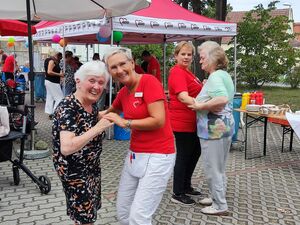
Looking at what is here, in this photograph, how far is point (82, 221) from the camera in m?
2.37

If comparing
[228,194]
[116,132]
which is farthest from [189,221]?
[116,132]

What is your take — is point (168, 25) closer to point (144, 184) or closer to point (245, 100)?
point (245, 100)

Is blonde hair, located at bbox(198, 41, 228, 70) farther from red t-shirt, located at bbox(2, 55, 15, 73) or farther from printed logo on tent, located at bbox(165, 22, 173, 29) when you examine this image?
red t-shirt, located at bbox(2, 55, 15, 73)

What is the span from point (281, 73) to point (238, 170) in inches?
563

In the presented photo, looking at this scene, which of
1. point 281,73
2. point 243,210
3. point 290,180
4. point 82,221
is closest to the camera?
point 82,221

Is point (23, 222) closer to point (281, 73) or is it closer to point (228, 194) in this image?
point (228, 194)

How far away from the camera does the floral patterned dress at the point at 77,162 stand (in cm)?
222

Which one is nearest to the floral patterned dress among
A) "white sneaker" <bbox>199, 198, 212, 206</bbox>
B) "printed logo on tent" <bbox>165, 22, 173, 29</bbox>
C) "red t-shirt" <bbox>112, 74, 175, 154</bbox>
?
"red t-shirt" <bbox>112, 74, 175, 154</bbox>

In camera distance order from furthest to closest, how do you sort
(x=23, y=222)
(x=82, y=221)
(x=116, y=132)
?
(x=116, y=132) < (x=23, y=222) < (x=82, y=221)

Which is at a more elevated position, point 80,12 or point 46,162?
point 80,12

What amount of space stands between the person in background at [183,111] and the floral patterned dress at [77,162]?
1.42 meters

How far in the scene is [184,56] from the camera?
3775 mm

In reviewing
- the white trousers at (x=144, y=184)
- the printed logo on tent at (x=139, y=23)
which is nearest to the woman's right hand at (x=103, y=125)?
the white trousers at (x=144, y=184)

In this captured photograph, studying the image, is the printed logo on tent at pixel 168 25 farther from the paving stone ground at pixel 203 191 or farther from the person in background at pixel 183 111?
the person in background at pixel 183 111
